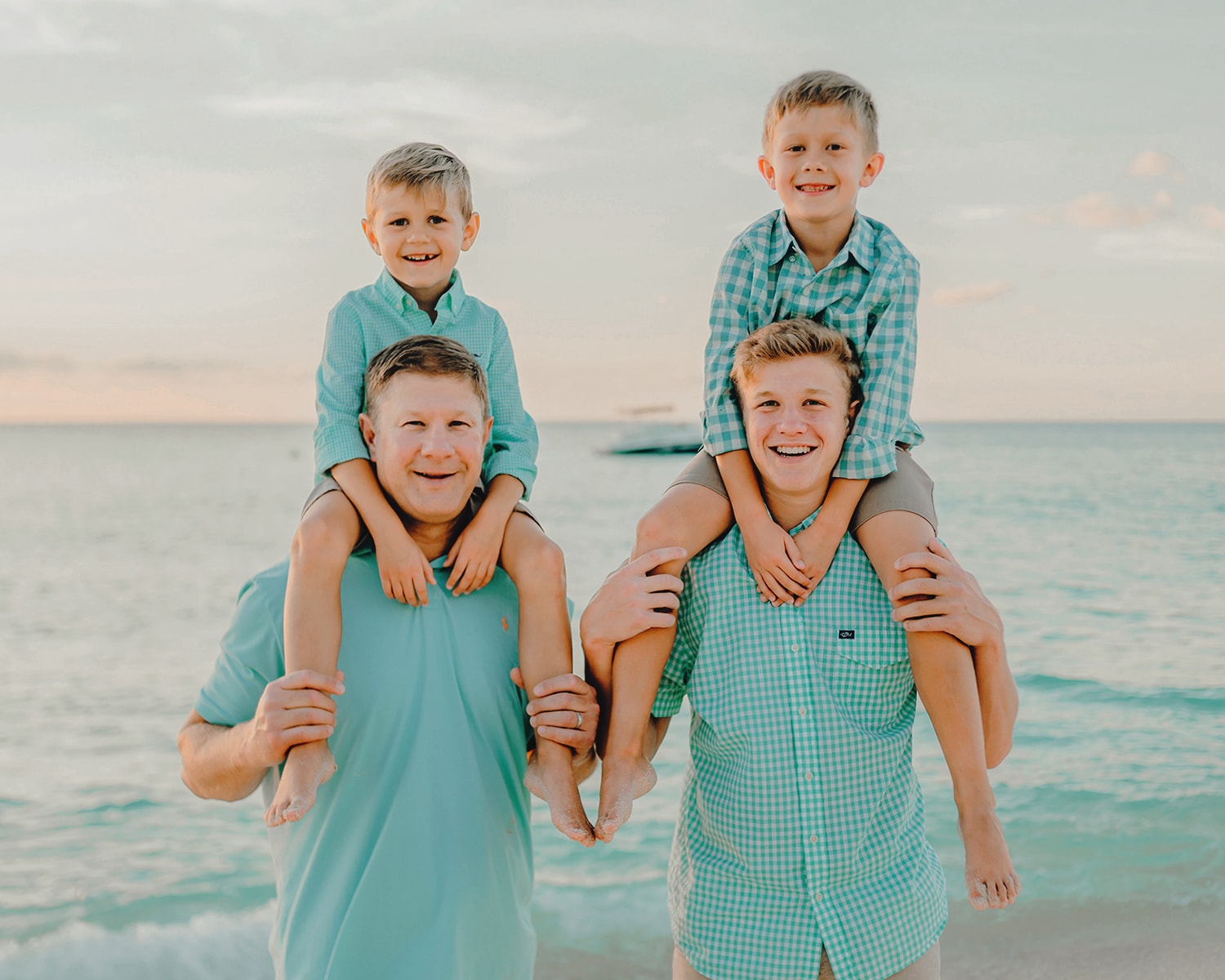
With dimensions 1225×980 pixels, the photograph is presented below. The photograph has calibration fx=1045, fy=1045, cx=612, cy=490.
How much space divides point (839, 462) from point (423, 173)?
1454 mm

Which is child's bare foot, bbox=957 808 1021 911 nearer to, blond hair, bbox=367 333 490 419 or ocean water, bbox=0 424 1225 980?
blond hair, bbox=367 333 490 419

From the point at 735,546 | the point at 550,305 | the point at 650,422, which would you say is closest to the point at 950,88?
the point at 550,305

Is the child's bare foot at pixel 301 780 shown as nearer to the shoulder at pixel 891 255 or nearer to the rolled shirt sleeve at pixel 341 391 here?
the rolled shirt sleeve at pixel 341 391

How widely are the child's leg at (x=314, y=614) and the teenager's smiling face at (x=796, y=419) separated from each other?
1.04 m

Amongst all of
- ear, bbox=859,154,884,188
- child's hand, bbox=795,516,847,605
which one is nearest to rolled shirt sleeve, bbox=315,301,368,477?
child's hand, bbox=795,516,847,605

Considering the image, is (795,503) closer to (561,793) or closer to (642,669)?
(642,669)

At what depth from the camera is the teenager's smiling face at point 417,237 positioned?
9.89 feet

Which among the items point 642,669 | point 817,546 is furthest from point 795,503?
point 642,669

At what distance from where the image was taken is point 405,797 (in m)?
2.35

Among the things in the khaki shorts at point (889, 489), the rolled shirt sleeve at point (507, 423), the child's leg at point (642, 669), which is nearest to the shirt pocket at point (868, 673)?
the khaki shorts at point (889, 489)

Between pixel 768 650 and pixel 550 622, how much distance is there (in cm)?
53

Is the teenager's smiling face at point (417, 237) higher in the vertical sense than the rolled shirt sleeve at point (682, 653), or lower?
higher

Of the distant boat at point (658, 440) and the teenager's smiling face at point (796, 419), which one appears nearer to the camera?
the teenager's smiling face at point (796, 419)

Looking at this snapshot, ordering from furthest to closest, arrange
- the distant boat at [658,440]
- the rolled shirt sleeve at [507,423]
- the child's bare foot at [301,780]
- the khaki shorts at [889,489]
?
the distant boat at [658,440]
the rolled shirt sleeve at [507,423]
the khaki shorts at [889,489]
the child's bare foot at [301,780]
